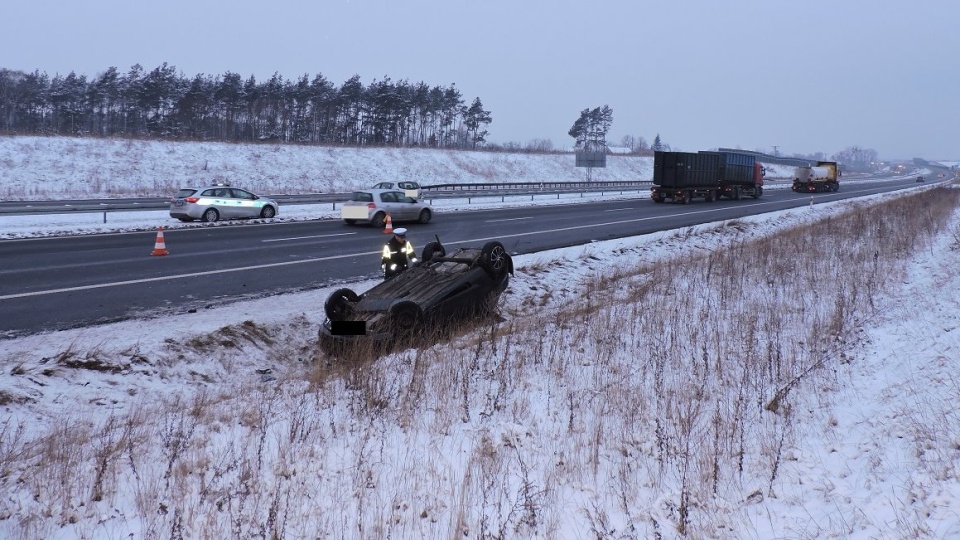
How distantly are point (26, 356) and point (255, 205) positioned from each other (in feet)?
68.4

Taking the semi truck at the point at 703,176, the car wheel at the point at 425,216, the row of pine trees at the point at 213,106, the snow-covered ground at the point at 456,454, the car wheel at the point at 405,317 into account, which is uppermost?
the row of pine trees at the point at 213,106

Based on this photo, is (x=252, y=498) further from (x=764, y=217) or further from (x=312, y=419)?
(x=764, y=217)

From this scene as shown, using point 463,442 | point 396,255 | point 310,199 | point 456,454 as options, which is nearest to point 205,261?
point 396,255

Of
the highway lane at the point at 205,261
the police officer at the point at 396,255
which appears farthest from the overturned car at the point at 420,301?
the highway lane at the point at 205,261

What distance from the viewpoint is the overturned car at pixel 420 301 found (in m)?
9.56

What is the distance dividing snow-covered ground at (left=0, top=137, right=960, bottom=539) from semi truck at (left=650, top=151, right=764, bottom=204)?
33.8 meters

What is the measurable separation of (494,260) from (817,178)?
5880cm

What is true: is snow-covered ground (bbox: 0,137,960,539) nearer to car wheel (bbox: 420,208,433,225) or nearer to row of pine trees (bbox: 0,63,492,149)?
car wheel (bbox: 420,208,433,225)

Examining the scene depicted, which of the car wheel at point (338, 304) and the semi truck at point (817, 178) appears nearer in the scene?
the car wheel at point (338, 304)

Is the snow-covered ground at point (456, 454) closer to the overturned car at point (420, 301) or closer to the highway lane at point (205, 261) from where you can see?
the overturned car at point (420, 301)

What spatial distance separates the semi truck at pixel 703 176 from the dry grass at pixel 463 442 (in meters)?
33.6

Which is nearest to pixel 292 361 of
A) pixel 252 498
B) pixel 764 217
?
pixel 252 498

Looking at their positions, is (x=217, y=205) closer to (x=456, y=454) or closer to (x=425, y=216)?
(x=425, y=216)

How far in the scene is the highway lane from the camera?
1178cm
